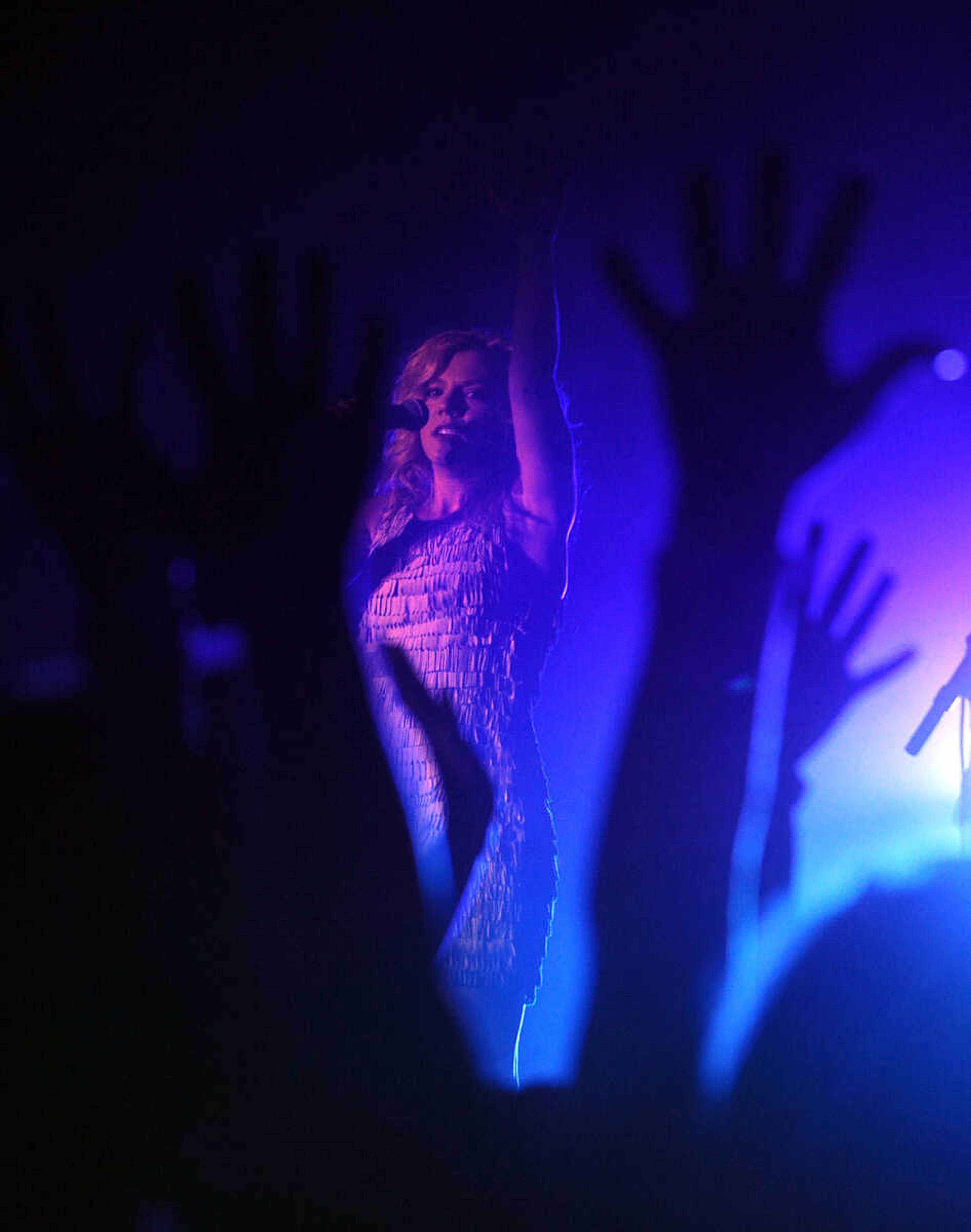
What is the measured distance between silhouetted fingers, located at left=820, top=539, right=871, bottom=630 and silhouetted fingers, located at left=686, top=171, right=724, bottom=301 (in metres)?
0.68

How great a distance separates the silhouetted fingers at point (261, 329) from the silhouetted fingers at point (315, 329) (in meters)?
0.04

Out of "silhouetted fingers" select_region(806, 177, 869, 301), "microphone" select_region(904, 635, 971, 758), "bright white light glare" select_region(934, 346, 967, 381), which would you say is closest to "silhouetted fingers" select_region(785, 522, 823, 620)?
"microphone" select_region(904, 635, 971, 758)

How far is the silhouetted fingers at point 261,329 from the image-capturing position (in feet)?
3.92

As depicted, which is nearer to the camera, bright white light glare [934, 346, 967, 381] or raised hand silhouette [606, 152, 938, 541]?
raised hand silhouette [606, 152, 938, 541]

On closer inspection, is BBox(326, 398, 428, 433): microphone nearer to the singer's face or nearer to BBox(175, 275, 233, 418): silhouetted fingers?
the singer's face

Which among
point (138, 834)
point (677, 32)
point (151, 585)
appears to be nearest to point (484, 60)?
point (677, 32)

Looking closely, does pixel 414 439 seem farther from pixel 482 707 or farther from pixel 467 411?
pixel 482 707

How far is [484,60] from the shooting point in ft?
7.41

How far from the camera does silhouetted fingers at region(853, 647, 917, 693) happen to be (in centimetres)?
199

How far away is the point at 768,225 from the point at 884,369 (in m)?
0.46

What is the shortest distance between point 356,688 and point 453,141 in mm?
1530

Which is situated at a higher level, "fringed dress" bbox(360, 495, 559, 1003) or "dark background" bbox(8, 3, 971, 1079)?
"dark background" bbox(8, 3, 971, 1079)

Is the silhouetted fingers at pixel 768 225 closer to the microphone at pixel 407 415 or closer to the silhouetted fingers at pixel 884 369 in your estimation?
the silhouetted fingers at pixel 884 369

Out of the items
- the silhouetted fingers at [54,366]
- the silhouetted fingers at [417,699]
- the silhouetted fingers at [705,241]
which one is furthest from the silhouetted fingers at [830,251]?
the silhouetted fingers at [54,366]
